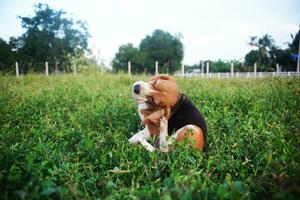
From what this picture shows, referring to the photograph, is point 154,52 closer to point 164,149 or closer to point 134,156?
point 164,149

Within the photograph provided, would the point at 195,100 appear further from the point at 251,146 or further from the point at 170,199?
the point at 170,199

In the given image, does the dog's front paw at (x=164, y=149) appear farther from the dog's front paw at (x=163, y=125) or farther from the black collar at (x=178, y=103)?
the black collar at (x=178, y=103)

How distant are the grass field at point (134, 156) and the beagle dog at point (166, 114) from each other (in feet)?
0.65

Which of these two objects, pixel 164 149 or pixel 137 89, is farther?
pixel 137 89

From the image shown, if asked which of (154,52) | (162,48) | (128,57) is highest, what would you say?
(162,48)

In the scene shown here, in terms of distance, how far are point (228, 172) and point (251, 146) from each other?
24.7 inches

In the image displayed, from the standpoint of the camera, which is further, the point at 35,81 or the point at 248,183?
the point at 35,81

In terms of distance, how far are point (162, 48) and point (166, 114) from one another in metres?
54.1

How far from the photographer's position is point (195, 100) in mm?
5172

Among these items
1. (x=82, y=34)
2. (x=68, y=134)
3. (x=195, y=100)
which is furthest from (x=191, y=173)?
(x=82, y=34)

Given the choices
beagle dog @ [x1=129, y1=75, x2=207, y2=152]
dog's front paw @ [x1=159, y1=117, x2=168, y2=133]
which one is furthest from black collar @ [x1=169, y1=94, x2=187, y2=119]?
dog's front paw @ [x1=159, y1=117, x2=168, y2=133]

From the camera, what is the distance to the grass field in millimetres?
1870


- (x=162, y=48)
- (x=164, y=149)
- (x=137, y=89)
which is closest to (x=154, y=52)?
(x=162, y=48)

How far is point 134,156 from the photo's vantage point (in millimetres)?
2650
